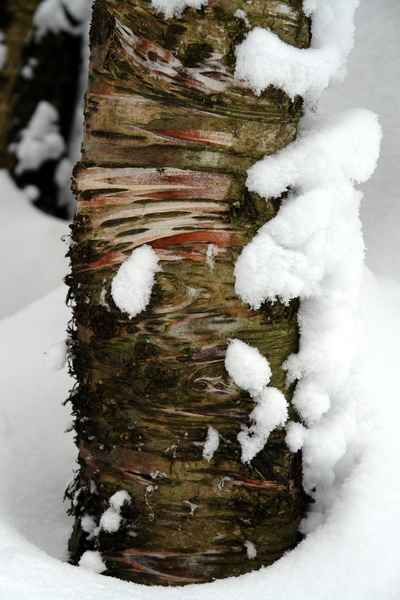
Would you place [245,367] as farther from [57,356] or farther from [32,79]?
[32,79]

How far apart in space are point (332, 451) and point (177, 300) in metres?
0.44

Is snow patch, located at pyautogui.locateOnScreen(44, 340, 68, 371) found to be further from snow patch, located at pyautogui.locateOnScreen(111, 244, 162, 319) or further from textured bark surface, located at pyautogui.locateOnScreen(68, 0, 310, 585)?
snow patch, located at pyautogui.locateOnScreen(111, 244, 162, 319)

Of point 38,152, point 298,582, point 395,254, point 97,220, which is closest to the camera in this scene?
point 298,582

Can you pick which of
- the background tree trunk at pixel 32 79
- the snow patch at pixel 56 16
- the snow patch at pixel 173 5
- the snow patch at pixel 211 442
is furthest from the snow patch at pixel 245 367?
the snow patch at pixel 56 16

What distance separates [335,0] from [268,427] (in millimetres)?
845

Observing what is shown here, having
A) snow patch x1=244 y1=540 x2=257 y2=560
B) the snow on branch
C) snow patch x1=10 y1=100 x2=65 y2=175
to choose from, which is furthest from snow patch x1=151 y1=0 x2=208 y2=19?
snow patch x1=10 y1=100 x2=65 y2=175

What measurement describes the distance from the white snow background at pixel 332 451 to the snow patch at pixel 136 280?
249 mm

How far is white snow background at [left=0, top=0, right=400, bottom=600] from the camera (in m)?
0.88

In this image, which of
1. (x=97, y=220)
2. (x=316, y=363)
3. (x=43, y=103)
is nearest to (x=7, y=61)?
(x=43, y=103)

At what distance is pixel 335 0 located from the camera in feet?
3.34

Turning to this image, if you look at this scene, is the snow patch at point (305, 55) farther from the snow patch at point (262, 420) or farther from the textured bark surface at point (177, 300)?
the snow patch at point (262, 420)

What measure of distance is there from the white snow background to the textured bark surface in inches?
4.2

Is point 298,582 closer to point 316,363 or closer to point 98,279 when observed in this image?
point 316,363

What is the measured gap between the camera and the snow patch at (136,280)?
95cm
